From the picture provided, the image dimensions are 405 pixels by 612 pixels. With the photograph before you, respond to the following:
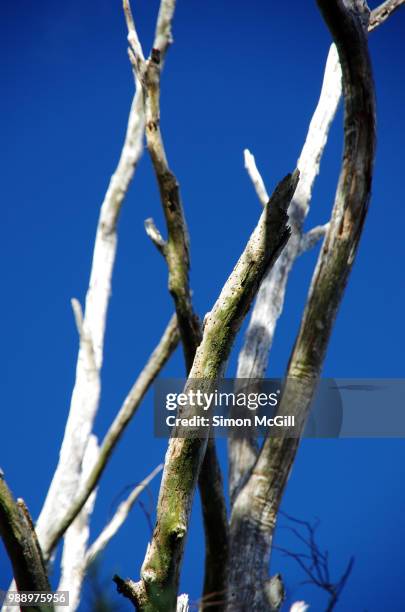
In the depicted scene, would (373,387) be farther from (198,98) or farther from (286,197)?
(198,98)

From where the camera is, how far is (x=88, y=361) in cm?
334

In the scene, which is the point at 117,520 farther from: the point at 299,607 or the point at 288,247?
the point at 288,247

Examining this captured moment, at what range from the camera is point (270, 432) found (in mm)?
2273

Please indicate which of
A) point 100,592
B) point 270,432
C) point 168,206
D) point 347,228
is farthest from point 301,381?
point 100,592

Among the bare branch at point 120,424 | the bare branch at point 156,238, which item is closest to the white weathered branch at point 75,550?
the bare branch at point 120,424

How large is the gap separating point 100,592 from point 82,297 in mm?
12946

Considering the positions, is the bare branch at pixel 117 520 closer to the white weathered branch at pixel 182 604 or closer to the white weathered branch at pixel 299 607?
the white weathered branch at pixel 299 607

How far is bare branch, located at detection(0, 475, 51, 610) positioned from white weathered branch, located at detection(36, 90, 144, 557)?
98 centimetres

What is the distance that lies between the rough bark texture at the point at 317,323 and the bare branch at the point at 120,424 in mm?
484

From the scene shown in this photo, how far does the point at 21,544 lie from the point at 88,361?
1.76 meters

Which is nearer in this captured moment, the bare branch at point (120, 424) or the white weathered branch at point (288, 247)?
the bare branch at point (120, 424)

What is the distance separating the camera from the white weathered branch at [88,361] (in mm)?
3020

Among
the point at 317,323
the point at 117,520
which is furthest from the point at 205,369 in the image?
the point at 117,520

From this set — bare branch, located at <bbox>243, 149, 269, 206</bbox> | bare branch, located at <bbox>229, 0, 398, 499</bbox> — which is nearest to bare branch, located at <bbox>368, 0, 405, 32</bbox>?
bare branch, located at <bbox>229, 0, 398, 499</bbox>
